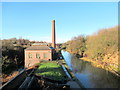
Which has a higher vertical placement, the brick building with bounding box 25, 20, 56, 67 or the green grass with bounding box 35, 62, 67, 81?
the brick building with bounding box 25, 20, 56, 67

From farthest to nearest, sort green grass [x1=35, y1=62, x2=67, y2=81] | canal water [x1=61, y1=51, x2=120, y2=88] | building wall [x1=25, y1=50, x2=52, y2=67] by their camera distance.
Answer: building wall [x1=25, y1=50, x2=52, y2=67] → canal water [x1=61, y1=51, x2=120, y2=88] → green grass [x1=35, y1=62, x2=67, y2=81]

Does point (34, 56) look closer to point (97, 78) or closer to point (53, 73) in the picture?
point (53, 73)

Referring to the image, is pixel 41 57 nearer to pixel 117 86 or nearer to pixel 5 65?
pixel 5 65

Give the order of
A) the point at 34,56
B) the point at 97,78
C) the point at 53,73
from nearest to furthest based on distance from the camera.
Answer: the point at 53,73, the point at 97,78, the point at 34,56

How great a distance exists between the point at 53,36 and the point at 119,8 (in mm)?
19307

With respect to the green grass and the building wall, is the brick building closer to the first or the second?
the building wall

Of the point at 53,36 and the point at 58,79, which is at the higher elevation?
the point at 53,36

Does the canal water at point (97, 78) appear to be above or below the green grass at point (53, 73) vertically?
below

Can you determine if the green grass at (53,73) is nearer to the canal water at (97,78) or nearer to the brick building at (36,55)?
the canal water at (97,78)

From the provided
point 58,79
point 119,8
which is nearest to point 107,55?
point 119,8

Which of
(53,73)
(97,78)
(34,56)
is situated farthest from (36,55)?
(97,78)

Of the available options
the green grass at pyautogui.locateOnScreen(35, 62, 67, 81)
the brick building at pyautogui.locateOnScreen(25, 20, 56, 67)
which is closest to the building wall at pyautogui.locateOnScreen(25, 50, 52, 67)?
the brick building at pyautogui.locateOnScreen(25, 20, 56, 67)

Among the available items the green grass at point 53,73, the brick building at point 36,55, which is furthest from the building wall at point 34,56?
the green grass at point 53,73

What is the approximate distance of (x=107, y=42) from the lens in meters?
16.8
